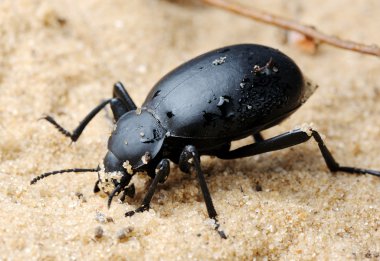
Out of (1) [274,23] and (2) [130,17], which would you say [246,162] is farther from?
(2) [130,17]

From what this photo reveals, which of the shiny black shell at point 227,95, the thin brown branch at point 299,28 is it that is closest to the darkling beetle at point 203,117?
the shiny black shell at point 227,95

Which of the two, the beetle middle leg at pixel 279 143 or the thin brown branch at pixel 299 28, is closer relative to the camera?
the beetle middle leg at pixel 279 143

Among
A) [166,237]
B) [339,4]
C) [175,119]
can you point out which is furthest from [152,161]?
A: [339,4]

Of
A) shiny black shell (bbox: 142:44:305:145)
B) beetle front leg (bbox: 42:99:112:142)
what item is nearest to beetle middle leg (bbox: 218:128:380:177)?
shiny black shell (bbox: 142:44:305:145)

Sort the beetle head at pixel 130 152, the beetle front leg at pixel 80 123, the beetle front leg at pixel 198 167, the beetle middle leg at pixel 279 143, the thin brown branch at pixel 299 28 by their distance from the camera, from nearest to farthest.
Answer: the beetle front leg at pixel 198 167 → the beetle head at pixel 130 152 → the beetle middle leg at pixel 279 143 → the beetle front leg at pixel 80 123 → the thin brown branch at pixel 299 28

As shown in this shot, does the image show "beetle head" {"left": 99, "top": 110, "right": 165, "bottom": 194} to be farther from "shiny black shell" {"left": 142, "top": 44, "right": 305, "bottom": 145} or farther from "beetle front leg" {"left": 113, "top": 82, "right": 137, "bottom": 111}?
"beetle front leg" {"left": 113, "top": 82, "right": 137, "bottom": 111}

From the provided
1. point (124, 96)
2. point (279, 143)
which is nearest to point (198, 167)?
point (279, 143)

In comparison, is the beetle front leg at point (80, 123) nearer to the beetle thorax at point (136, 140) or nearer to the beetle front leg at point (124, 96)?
the beetle front leg at point (124, 96)
